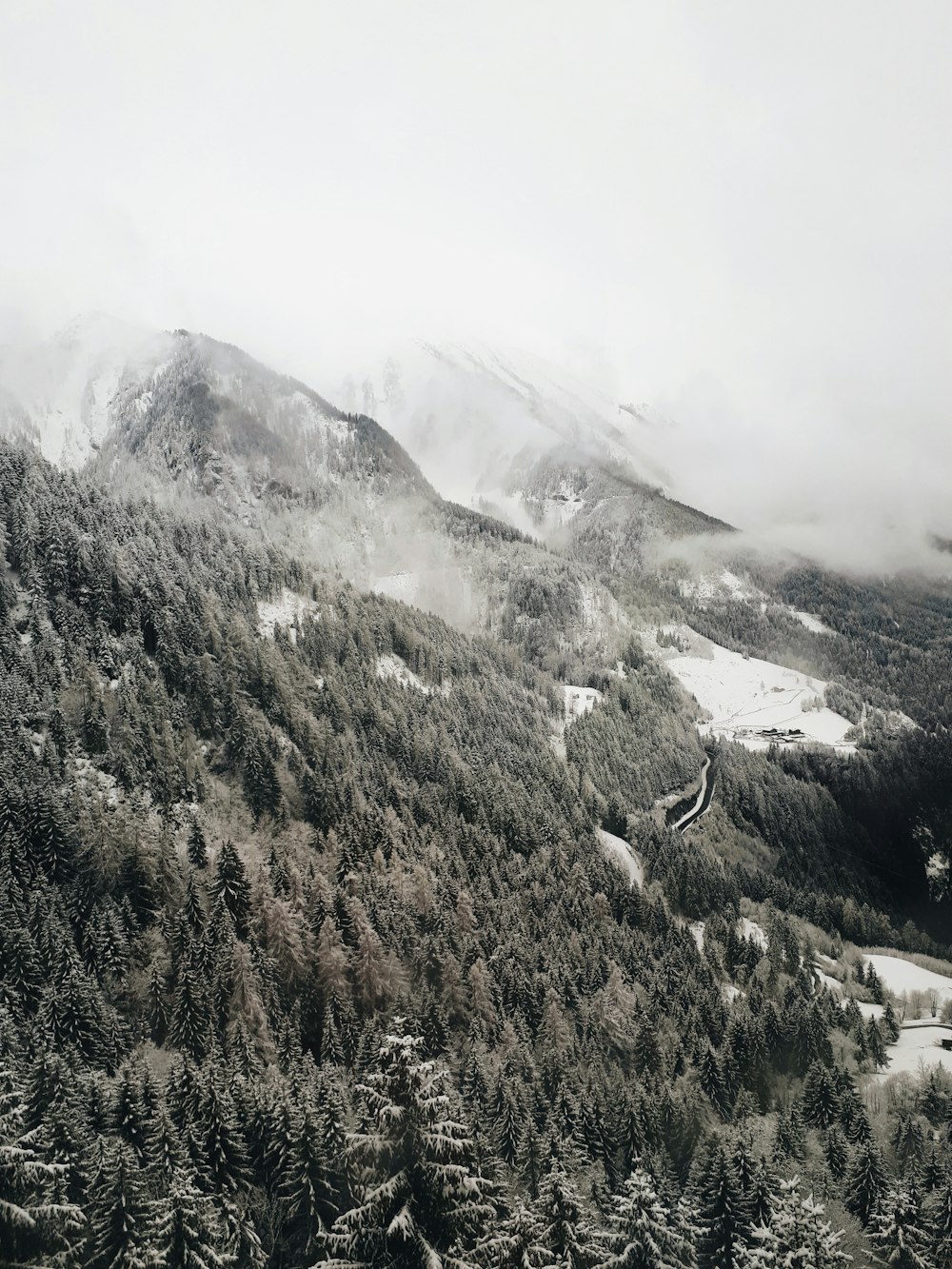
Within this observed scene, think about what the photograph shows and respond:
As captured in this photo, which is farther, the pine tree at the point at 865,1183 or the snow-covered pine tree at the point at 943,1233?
the pine tree at the point at 865,1183

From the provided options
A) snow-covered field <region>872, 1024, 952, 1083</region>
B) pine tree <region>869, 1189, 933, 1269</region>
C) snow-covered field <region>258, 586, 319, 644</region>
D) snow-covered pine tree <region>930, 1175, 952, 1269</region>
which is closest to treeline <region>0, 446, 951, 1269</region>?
pine tree <region>869, 1189, 933, 1269</region>

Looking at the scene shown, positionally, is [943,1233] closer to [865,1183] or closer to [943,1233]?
[943,1233]

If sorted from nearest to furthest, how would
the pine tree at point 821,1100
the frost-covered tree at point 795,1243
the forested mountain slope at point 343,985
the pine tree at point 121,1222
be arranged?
the pine tree at point 121,1222
the forested mountain slope at point 343,985
the frost-covered tree at point 795,1243
the pine tree at point 821,1100

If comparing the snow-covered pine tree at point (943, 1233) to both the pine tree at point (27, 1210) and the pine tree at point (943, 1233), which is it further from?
the pine tree at point (27, 1210)

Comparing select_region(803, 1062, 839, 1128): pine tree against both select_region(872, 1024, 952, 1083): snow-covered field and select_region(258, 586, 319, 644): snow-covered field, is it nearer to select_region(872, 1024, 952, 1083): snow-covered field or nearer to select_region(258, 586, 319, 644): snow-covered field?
select_region(872, 1024, 952, 1083): snow-covered field

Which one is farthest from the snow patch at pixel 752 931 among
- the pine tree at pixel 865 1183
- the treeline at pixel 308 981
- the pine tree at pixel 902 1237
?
the pine tree at pixel 902 1237

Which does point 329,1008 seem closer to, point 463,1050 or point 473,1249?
point 463,1050

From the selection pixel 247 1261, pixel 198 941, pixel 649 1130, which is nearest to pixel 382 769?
pixel 198 941
